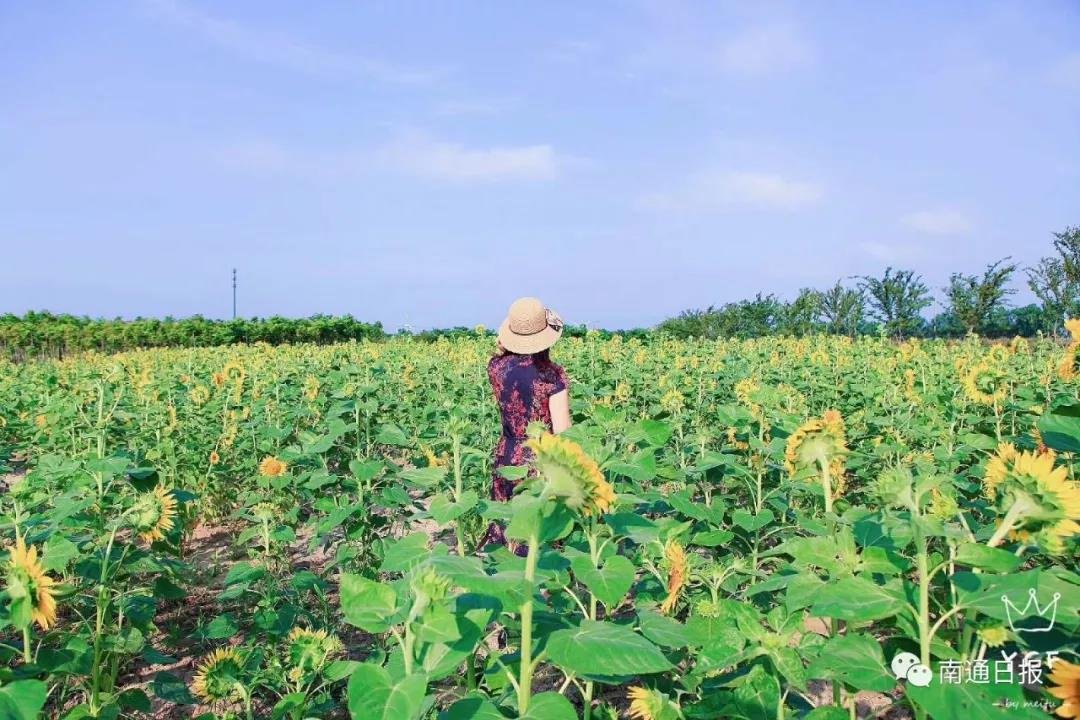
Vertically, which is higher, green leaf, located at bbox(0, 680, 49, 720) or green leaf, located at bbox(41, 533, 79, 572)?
green leaf, located at bbox(41, 533, 79, 572)

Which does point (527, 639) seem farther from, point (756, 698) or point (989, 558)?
point (989, 558)

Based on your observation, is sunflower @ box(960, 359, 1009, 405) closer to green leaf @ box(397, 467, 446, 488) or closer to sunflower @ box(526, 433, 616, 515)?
green leaf @ box(397, 467, 446, 488)

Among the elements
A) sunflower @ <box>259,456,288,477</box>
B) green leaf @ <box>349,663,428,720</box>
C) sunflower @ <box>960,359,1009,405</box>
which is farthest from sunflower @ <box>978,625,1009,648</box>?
sunflower @ <box>960,359,1009,405</box>

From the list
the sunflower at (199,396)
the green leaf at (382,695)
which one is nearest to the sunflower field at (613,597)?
the green leaf at (382,695)

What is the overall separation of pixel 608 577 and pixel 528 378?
2.60 m

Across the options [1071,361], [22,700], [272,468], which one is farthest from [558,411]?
[22,700]

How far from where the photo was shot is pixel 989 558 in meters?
1.14

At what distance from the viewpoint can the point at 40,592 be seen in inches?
59.6

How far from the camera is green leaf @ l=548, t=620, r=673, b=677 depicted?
1067 millimetres

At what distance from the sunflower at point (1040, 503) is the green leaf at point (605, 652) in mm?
558

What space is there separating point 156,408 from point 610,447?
5168mm

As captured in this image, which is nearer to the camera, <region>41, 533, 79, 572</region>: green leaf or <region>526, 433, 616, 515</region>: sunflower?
<region>526, 433, 616, 515</region>: sunflower

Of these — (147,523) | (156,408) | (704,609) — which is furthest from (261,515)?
(156,408)

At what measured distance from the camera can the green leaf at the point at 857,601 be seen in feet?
3.68
